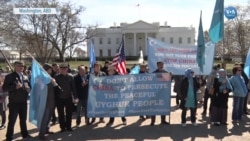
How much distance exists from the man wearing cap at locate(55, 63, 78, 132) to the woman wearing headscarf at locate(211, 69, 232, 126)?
12.9ft

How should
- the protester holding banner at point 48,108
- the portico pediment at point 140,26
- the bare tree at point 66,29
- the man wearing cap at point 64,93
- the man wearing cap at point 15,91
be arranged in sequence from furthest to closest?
1. the portico pediment at point 140,26
2. the bare tree at point 66,29
3. the man wearing cap at point 64,93
4. the protester holding banner at point 48,108
5. the man wearing cap at point 15,91

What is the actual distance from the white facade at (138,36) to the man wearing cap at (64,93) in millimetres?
103456

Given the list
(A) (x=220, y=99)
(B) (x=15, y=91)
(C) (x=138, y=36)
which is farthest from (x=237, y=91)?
(C) (x=138, y=36)

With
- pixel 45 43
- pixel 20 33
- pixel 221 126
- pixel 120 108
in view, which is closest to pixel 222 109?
pixel 221 126

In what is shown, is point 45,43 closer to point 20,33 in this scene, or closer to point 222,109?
point 20,33

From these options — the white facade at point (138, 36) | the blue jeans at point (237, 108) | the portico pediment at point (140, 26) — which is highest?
the portico pediment at point (140, 26)

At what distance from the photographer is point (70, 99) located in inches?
395

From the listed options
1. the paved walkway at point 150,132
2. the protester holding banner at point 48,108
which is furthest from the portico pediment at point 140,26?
the protester holding banner at point 48,108

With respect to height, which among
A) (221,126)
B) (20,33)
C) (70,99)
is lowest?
(221,126)

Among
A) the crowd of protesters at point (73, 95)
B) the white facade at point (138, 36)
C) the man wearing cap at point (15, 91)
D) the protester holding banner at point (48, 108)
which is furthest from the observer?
the white facade at point (138, 36)

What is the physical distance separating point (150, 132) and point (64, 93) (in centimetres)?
247

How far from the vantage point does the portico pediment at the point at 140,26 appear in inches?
4579

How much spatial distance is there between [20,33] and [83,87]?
1344 inches

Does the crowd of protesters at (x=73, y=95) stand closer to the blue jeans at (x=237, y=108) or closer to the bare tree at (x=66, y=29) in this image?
the blue jeans at (x=237, y=108)
